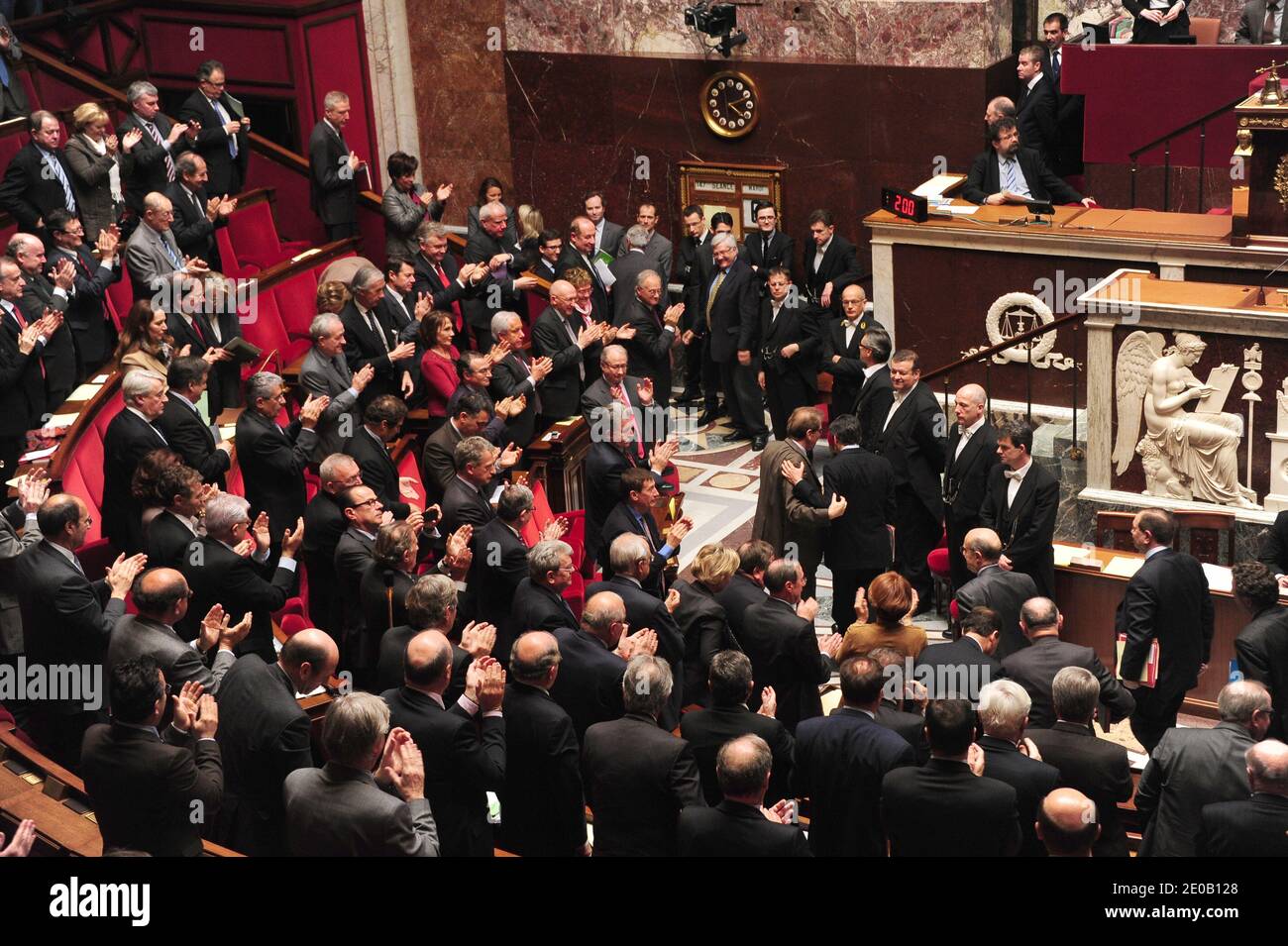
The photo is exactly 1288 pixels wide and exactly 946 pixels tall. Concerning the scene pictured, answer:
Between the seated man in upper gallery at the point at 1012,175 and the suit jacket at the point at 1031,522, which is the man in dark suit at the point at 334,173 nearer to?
the seated man in upper gallery at the point at 1012,175

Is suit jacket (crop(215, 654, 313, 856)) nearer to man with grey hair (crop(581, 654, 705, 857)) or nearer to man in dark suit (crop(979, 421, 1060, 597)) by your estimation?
man with grey hair (crop(581, 654, 705, 857))

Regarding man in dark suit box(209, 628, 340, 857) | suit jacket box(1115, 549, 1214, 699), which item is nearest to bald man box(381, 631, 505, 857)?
man in dark suit box(209, 628, 340, 857)

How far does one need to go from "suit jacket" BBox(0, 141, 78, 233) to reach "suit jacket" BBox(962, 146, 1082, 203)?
572 centimetres

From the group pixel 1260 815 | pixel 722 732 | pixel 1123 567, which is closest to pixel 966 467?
pixel 1123 567

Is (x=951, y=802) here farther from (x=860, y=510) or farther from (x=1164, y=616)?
(x=860, y=510)

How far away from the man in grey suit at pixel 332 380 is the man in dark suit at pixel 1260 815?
4654mm

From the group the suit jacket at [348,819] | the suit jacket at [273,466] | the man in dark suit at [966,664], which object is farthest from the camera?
the suit jacket at [273,466]

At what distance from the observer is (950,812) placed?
512 cm

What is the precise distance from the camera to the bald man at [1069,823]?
4.97 meters

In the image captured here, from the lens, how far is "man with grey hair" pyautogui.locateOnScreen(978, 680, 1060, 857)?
5398 mm

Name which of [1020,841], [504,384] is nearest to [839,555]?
[504,384]

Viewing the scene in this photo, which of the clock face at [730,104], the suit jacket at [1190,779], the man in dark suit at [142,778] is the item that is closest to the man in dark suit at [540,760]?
the man in dark suit at [142,778]

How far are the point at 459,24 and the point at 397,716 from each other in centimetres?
921

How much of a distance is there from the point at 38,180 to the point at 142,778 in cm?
558
